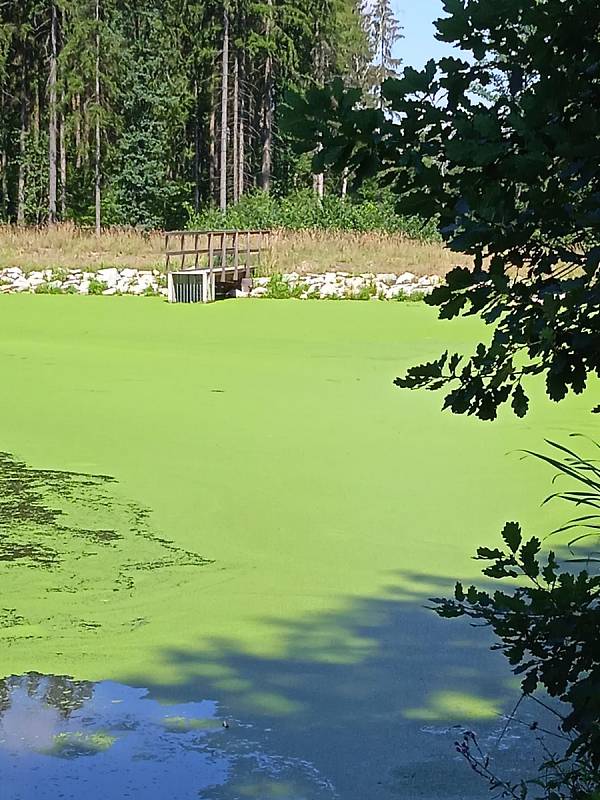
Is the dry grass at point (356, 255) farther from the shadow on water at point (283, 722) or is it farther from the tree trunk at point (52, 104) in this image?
the shadow on water at point (283, 722)

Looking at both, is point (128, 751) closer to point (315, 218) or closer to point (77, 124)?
point (315, 218)

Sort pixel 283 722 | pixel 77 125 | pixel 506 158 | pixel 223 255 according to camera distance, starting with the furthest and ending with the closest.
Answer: pixel 77 125 → pixel 223 255 → pixel 283 722 → pixel 506 158

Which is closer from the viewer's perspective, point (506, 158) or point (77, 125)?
point (506, 158)

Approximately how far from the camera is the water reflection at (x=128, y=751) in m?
1.77

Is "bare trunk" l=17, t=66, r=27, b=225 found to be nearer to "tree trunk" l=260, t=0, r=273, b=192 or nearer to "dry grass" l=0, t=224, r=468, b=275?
"tree trunk" l=260, t=0, r=273, b=192

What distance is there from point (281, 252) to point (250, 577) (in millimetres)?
9035

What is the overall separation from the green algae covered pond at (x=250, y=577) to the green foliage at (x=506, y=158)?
0.87 m

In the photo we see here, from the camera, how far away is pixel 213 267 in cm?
1048

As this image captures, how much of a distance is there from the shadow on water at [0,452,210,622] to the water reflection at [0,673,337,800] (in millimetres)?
506

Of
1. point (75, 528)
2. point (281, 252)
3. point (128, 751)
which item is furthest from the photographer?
point (281, 252)

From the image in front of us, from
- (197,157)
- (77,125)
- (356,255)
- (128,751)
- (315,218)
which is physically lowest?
(128,751)

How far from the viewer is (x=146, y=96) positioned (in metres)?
19.8

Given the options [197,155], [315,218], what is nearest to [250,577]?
[315,218]

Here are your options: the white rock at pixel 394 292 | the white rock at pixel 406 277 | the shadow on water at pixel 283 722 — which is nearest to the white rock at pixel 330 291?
the white rock at pixel 394 292
